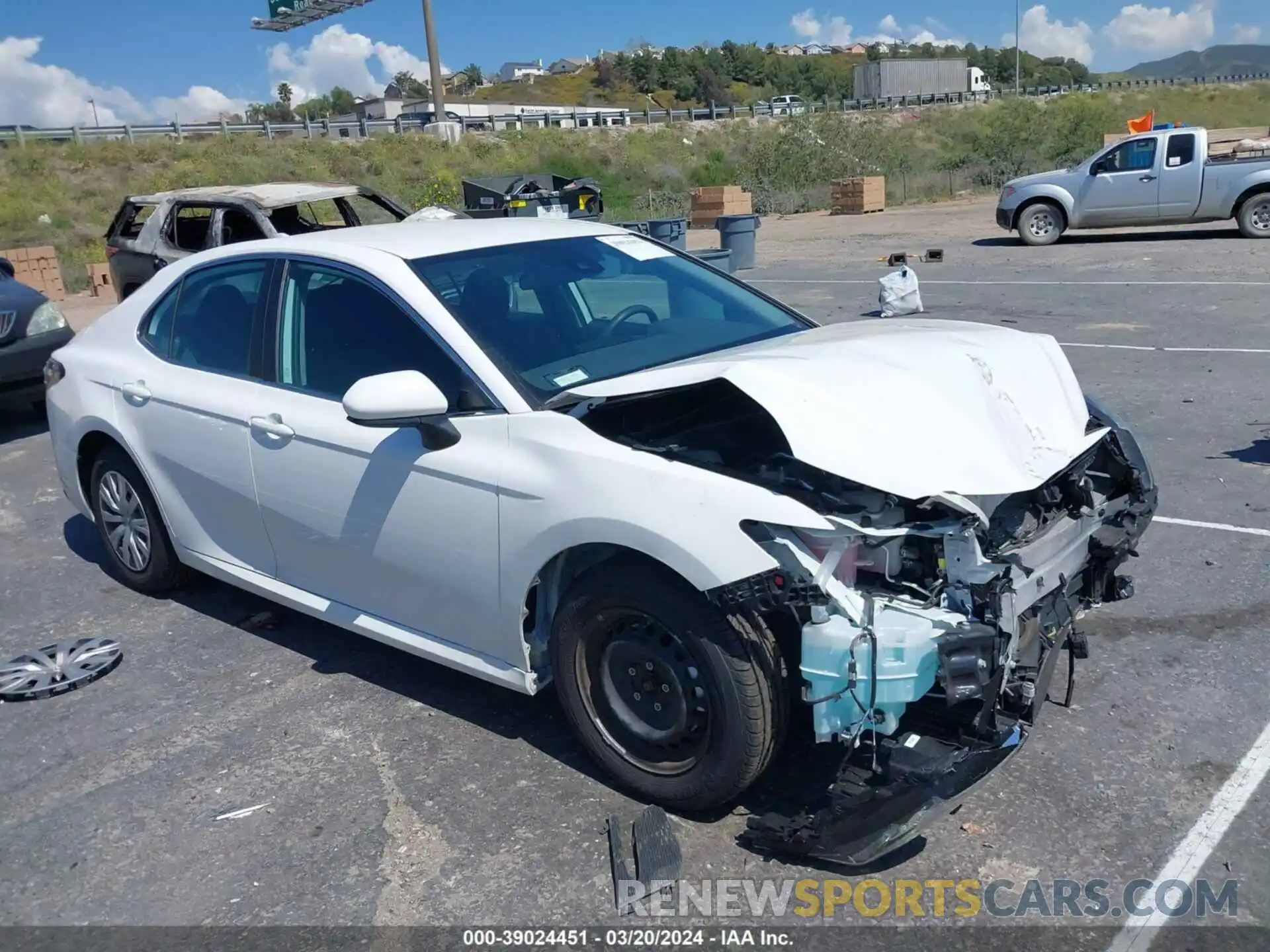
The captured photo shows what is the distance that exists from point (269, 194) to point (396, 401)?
937cm

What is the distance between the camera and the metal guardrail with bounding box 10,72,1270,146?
4450 centimetres

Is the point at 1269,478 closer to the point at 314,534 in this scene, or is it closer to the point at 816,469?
the point at 816,469

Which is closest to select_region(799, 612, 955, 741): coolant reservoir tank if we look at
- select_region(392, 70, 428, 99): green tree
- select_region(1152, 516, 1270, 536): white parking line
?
select_region(1152, 516, 1270, 536): white parking line

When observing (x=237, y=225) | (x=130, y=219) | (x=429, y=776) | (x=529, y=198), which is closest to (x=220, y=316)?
(x=429, y=776)

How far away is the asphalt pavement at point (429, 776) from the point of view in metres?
3.04

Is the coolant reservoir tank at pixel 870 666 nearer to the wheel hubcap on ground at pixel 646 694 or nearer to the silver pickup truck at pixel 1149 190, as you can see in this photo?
the wheel hubcap on ground at pixel 646 694

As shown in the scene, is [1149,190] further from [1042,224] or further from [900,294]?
[900,294]

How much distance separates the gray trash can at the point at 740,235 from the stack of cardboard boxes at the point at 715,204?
972 cm

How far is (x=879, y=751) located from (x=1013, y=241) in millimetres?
18884

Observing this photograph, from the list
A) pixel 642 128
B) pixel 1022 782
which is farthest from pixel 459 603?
pixel 642 128

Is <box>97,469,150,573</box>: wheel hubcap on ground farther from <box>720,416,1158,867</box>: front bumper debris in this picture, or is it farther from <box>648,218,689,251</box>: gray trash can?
<box>648,218,689,251</box>: gray trash can

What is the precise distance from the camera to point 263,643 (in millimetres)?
4746

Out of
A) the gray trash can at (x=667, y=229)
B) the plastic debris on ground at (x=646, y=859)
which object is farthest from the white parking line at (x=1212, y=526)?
the gray trash can at (x=667, y=229)

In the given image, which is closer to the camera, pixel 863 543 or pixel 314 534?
pixel 863 543
